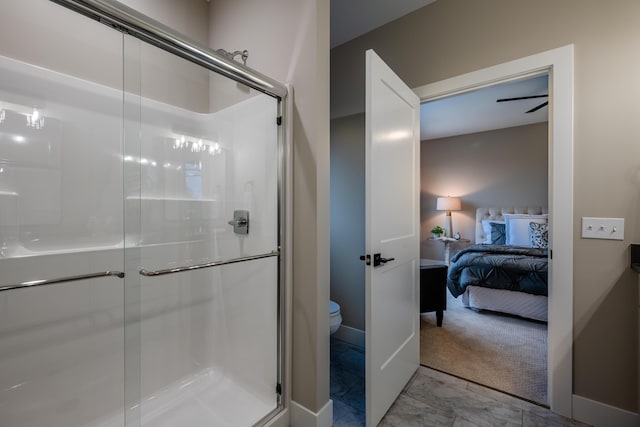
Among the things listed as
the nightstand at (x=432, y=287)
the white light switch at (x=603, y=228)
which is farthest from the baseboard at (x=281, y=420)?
the white light switch at (x=603, y=228)

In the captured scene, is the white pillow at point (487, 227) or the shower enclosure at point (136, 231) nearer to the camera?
the shower enclosure at point (136, 231)

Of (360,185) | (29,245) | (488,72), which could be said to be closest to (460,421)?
(360,185)

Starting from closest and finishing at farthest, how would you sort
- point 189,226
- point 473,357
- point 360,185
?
1. point 189,226
2. point 473,357
3. point 360,185

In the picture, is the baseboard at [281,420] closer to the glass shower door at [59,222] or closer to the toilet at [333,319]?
the toilet at [333,319]

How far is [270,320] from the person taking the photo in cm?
165

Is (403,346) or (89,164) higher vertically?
(89,164)

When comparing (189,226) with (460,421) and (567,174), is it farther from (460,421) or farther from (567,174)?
(567,174)

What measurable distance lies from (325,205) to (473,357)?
75.4 inches

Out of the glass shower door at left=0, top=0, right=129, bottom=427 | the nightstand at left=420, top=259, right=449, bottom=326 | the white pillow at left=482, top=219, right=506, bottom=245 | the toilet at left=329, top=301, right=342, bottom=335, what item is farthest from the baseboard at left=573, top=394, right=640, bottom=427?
the white pillow at left=482, top=219, right=506, bottom=245

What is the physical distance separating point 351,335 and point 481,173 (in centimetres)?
426

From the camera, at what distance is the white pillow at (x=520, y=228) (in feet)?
14.7

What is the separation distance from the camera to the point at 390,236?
174 cm

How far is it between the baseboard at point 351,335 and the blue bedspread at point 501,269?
5.61 feet

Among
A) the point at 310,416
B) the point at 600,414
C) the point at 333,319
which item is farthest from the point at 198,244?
the point at 600,414
